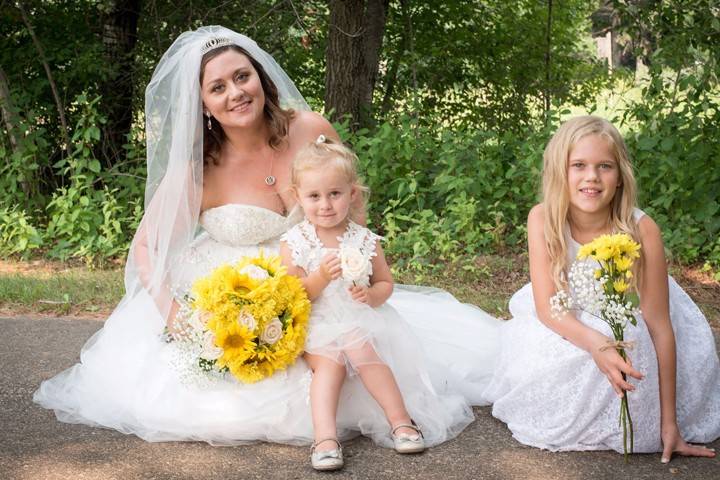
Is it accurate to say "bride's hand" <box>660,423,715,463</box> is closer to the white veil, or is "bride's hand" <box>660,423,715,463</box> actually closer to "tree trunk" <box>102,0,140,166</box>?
the white veil

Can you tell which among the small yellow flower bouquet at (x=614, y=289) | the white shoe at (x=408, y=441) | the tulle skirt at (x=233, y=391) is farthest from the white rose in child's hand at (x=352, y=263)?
the small yellow flower bouquet at (x=614, y=289)

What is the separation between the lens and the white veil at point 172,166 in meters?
4.00

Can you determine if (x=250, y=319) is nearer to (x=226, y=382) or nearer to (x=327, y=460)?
(x=226, y=382)

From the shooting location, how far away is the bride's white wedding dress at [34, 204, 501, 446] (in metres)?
3.51

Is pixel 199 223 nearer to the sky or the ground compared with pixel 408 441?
nearer to the sky

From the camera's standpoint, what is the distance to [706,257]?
621 centimetres

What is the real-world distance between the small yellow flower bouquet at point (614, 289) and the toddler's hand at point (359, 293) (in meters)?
0.71

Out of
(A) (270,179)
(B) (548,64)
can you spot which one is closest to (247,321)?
(A) (270,179)

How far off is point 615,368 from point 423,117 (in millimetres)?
6267

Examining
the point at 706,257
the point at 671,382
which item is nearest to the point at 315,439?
the point at 671,382

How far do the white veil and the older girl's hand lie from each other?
6.00 ft

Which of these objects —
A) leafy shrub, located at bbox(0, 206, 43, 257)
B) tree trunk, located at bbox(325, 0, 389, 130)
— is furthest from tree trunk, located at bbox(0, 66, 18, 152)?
tree trunk, located at bbox(325, 0, 389, 130)

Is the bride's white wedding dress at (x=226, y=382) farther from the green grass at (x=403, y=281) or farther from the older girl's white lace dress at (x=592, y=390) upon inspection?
the green grass at (x=403, y=281)

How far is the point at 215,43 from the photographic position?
4039mm
